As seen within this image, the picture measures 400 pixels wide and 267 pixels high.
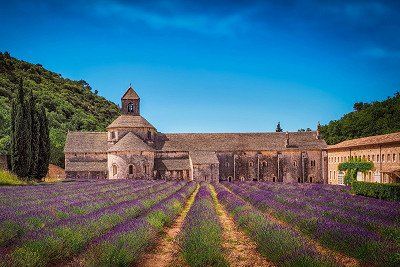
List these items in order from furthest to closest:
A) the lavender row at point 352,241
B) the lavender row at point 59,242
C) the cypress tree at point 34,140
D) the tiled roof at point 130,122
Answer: the tiled roof at point 130,122
the cypress tree at point 34,140
the lavender row at point 352,241
the lavender row at point 59,242

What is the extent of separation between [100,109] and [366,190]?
96766 millimetres

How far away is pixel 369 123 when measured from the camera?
70750 mm

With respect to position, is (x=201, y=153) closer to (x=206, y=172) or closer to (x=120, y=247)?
(x=206, y=172)

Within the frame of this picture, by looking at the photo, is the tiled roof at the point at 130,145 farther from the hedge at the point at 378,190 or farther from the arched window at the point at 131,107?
the hedge at the point at 378,190

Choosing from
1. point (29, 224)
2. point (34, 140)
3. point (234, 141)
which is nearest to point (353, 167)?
point (234, 141)

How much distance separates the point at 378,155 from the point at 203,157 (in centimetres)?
2184

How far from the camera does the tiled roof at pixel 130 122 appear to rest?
57.4 metres

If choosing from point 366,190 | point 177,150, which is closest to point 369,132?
point 177,150

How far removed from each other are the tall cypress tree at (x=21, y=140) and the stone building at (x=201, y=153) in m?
16.2

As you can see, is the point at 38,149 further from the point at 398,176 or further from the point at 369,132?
the point at 369,132

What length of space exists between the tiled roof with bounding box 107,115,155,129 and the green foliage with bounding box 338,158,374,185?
26.2 m

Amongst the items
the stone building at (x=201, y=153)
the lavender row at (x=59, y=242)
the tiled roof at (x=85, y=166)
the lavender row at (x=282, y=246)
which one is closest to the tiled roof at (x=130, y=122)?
the stone building at (x=201, y=153)

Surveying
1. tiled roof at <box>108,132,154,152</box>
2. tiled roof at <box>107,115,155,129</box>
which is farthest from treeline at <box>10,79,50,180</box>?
tiled roof at <box>107,115,155,129</box>

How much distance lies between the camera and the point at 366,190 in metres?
30.1
